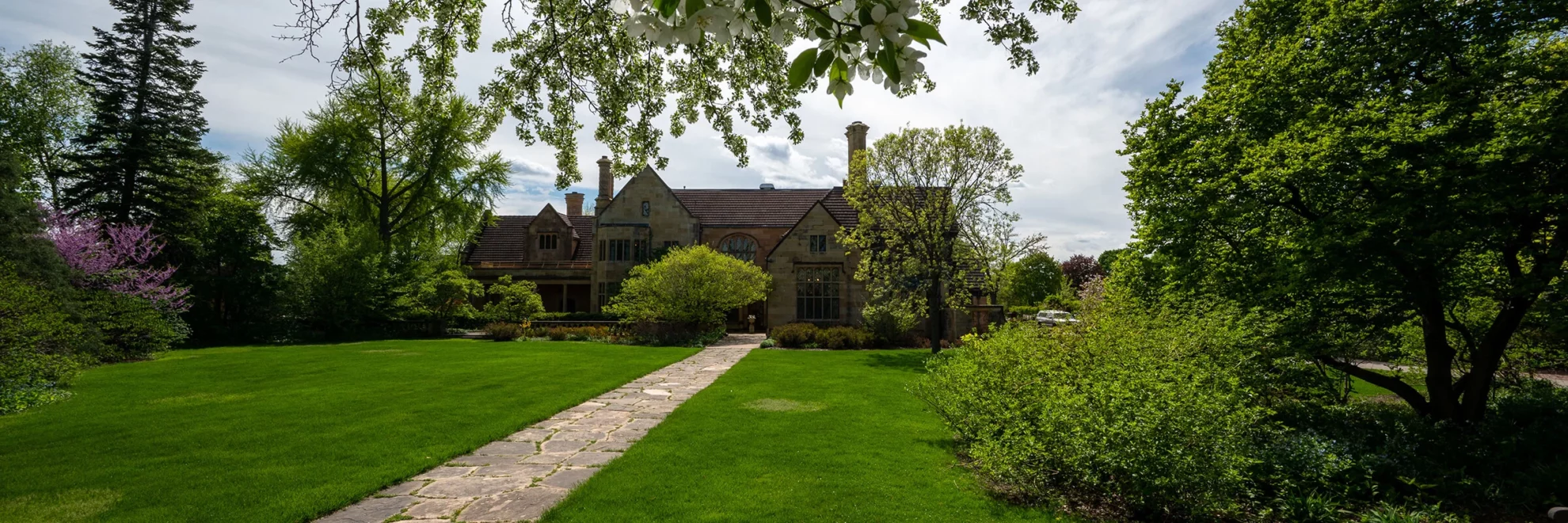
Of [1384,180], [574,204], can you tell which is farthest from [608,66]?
[574,204]

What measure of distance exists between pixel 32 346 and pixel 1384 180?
21.6 m

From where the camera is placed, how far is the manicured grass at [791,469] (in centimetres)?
540

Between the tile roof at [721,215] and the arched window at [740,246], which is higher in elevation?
the tile roof at [721,215]

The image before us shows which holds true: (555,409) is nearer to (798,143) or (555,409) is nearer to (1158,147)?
(798,143)

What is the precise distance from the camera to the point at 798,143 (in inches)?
236

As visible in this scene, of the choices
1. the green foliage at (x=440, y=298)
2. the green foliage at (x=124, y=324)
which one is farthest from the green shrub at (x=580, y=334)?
the green foliage at (x=124, y=324)

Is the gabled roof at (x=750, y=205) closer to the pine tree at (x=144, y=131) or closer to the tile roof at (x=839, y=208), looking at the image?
the tile roof at (x=839, y=208)

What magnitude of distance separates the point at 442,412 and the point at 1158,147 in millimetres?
12911

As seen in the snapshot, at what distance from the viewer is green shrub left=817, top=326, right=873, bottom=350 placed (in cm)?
2292

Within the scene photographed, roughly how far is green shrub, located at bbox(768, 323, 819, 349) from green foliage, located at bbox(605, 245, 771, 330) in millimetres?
2472

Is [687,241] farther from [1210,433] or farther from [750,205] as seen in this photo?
[1210,433]

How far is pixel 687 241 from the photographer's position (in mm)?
33594

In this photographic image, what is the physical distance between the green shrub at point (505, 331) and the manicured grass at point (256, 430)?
914 centimetres

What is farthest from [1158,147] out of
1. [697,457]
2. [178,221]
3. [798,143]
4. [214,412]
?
[178,221]
